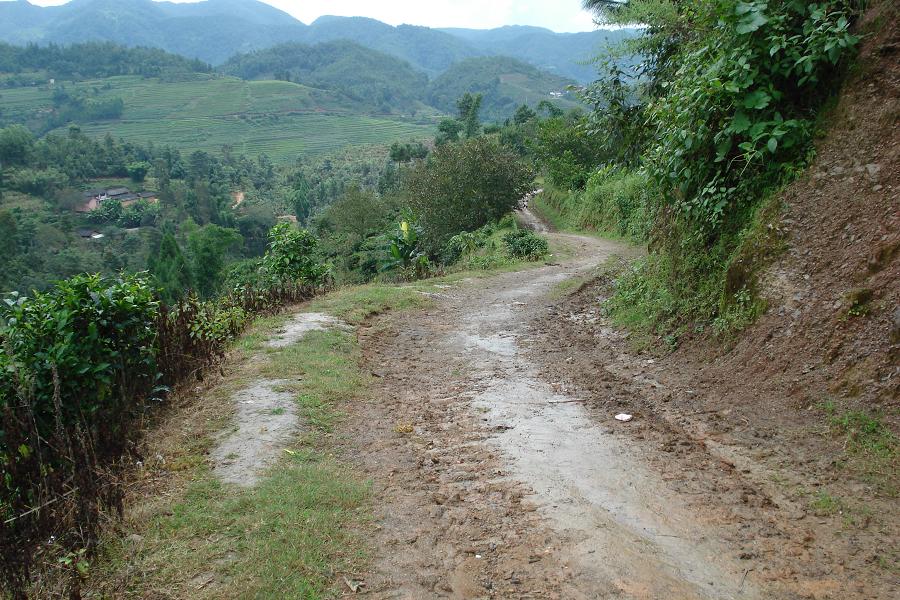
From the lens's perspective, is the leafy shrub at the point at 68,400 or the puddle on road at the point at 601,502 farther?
the leafy shrub at the point at 68,400

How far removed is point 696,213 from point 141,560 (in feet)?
20.5

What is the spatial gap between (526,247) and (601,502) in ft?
55.6

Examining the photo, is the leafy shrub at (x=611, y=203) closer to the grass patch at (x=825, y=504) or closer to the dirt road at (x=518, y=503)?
the dirt road at (x=518, y=503)

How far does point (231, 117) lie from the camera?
446 ft

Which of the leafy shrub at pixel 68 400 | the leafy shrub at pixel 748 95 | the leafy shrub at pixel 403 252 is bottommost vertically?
the leafy shrub at pixel 403 252

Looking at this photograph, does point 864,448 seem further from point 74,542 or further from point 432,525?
point 74,542

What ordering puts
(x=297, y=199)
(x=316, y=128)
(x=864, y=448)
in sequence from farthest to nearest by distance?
(x=316, y=128) → (x=297, y=199) → (x=864, y=448)

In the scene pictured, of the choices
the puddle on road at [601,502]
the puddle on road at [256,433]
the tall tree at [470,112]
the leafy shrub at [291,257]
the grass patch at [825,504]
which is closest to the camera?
the puddle on road at [601,502]

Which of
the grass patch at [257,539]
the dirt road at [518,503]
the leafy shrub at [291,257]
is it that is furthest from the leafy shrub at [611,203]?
the grass patch at [257,539]

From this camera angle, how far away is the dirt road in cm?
314

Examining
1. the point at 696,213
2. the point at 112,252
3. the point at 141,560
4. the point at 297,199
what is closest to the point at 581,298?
the point at 696,213

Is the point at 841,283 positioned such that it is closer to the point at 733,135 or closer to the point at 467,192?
the point at 733,135

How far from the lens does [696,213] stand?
22.3 ft

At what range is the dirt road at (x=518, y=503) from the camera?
10.3 feet
